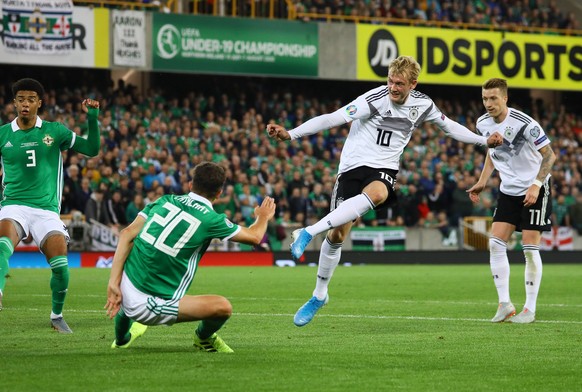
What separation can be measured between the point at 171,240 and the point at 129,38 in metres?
23.4

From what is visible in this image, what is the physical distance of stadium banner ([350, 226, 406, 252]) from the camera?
27812mm

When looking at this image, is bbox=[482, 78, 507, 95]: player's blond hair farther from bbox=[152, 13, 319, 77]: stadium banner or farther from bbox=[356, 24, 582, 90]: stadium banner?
bbox=[356, 24, 582, 90]: stadium banner

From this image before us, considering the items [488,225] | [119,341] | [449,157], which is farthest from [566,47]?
[119,341]

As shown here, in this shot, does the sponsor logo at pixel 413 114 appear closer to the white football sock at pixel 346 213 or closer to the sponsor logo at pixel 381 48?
the white football sock at pixel 346 213

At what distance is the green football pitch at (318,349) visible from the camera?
670 cm

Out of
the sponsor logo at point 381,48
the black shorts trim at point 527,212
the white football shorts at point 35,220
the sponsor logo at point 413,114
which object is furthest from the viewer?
the sponsor logo at point 381,48

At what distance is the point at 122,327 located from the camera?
8.12m

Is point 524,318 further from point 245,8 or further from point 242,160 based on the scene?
point 245,8

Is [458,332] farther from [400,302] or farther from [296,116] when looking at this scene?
[296,116]

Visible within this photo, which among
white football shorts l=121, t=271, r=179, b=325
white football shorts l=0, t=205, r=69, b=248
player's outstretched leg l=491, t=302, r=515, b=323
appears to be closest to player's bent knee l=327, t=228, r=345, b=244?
player's outstretched leg l=491, t=302, r=515, b=323

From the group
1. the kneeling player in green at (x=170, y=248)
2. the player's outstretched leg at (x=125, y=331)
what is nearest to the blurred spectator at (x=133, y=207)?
the player's outstretched leg at (x=125, y=331)

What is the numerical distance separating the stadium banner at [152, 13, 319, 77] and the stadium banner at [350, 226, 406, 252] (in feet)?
23.1

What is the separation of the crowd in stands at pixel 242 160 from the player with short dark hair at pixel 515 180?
1380cm

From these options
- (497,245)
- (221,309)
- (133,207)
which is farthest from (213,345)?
(133,207)
